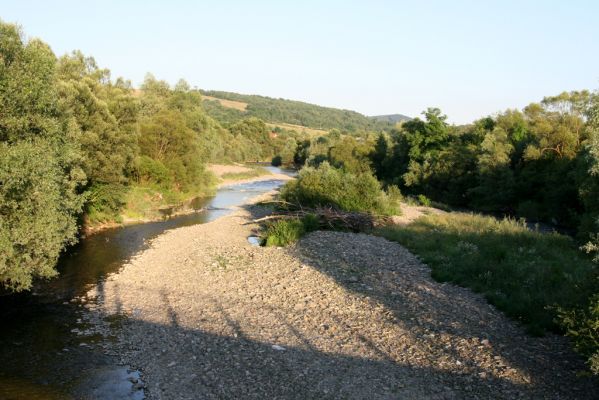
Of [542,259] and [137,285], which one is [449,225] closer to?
[542,259]

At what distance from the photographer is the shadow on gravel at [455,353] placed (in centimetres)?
1082

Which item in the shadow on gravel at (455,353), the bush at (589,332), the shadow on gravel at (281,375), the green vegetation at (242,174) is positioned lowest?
the green vegetation at (242,174)

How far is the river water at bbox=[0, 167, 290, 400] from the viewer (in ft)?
38.7

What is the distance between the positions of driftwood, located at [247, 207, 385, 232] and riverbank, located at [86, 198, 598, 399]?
6912 millimetres

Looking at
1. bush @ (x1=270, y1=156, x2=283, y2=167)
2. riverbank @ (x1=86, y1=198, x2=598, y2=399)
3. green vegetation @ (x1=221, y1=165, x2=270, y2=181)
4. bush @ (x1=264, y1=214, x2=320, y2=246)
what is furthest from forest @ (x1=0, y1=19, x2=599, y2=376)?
bush @ (x1=270, y1=156, x2=283, y2=167)

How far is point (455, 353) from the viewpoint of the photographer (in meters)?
12.6

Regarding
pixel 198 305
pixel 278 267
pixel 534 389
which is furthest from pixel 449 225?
pixel 534 389

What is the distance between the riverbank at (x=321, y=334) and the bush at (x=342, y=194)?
11132mm

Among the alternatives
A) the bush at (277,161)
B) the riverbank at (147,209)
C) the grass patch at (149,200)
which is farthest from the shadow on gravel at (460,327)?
the bush at (277,161)

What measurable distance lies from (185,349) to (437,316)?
784 centimetres

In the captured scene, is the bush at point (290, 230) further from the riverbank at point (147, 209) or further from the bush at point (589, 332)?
the bush at point (589, 332)

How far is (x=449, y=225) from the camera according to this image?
Answer: 102ft

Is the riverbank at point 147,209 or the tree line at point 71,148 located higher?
the tree line at point 71,148

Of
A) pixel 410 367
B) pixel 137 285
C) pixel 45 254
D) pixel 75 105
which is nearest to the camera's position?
pixel 410 367
